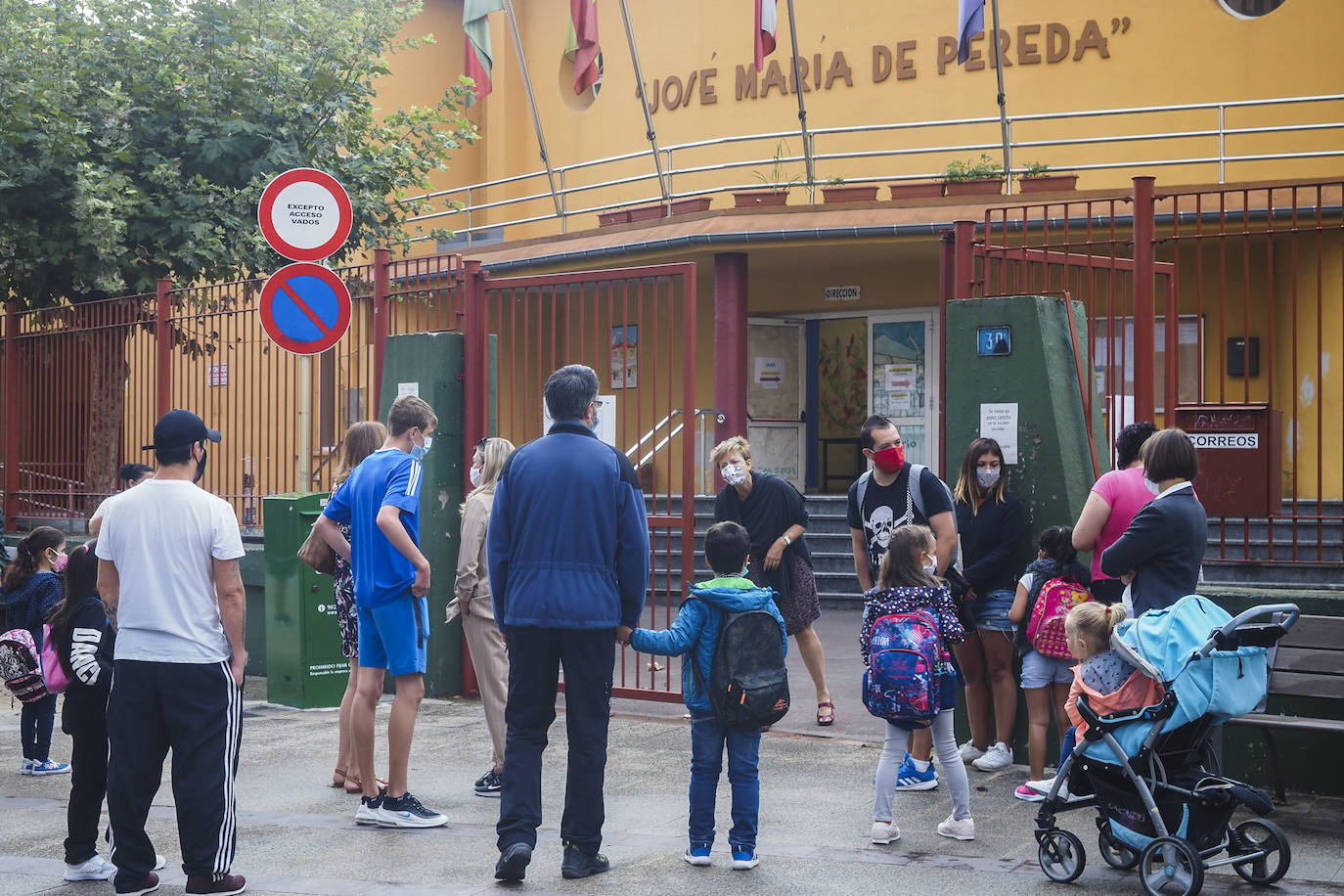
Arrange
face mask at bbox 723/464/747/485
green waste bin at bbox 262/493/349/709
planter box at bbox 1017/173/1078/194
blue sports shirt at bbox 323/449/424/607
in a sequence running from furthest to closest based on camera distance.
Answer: planter box at bbox 1017/173/1078/194 < green waste bin at bbox 262/493/349/709 < face mask at bbox 723/464/747/485 < blue sports shirt at bbox 323/449/424/607

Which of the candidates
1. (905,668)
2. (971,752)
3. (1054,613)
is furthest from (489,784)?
(1054,613)

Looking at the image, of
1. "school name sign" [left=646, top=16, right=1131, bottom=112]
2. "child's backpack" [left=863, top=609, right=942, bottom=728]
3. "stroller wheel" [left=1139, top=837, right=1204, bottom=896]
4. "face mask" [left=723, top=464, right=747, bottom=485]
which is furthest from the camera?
"school name sign" [left=646, top=16, right=1131, bottom=112]

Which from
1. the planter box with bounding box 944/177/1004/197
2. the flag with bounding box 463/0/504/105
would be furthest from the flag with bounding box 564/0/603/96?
the planter box with bounding box 944/177/1004/197

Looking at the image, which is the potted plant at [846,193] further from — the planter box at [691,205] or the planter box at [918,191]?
the planter box at [691,205]

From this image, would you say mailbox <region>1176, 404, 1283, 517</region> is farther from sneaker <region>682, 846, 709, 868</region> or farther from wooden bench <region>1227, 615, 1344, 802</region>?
sneaker <region>682, 846, 709, 868</region>

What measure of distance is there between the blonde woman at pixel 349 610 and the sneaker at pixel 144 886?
154 cm

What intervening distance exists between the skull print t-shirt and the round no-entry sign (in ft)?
12.0

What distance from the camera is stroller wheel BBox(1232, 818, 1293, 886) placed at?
5.28 m

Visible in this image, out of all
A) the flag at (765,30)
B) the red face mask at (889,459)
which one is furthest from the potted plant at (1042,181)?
the red face mask at (889,459)

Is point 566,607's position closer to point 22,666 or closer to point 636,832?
point 636,832

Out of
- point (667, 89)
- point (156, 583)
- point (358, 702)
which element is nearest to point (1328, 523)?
point (358, 702)

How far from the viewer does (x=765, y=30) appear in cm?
1661

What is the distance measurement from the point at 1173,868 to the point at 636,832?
224 centimetres

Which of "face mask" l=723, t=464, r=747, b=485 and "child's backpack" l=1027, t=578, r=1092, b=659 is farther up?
"face mask" l=723, t=464, r=747, b=485
